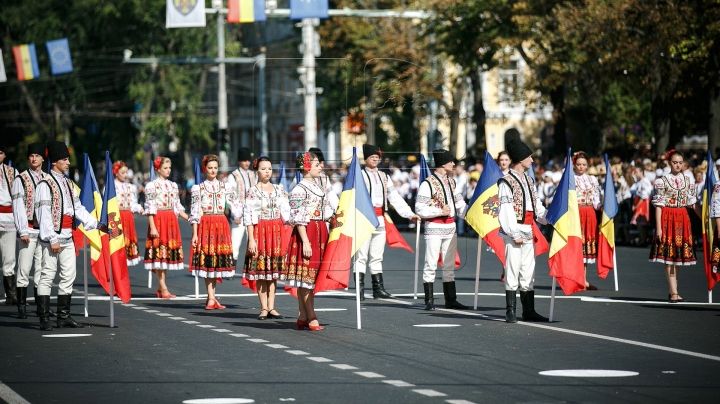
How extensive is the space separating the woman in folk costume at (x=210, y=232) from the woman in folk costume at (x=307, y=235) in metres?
3.20

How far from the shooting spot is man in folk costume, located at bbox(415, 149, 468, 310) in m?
16.8

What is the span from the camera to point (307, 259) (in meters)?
14.5

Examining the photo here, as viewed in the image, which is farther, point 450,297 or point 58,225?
point 450,297

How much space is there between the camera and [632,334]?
13.8m

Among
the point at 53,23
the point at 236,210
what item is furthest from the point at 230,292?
the point at 53,23

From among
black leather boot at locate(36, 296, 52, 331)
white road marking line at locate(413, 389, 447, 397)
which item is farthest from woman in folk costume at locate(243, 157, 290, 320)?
white road marking line at locate(413, 389, 447, 397)

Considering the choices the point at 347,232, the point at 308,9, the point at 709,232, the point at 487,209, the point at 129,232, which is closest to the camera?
the point at 347,232

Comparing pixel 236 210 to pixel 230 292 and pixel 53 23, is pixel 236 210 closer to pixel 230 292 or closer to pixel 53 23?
pixel 230 292

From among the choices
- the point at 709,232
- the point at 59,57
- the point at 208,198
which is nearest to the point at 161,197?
the point at 208,198

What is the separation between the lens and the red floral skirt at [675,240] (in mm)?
17734

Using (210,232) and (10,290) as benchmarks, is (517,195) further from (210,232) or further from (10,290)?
(10,290)

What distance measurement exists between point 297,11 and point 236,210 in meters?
14.9

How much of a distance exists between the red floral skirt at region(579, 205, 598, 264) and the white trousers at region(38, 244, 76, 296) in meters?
7.90

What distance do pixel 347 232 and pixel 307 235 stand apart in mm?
432
